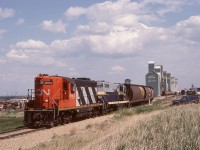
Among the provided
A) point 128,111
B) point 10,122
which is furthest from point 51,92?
point 128,111

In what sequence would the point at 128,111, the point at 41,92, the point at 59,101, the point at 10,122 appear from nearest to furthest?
the point at 59,101, the point at 41,92, the point at 10,122, the point at 128,111

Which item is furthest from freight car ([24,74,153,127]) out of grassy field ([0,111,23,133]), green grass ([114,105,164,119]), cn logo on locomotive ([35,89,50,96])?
green grass ([114,105,164,119])

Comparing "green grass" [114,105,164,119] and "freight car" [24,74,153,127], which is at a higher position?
"freight car" [24,74,153,127]

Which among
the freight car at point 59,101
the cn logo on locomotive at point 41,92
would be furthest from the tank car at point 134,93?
the cn logo on locomotive at point 41,92

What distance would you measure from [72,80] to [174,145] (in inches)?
764

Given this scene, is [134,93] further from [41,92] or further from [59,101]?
[59,101]

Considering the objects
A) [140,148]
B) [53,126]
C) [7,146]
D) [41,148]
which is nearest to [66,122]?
[53,126]

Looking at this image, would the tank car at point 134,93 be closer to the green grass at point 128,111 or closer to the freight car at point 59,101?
the green grass at point 128,111

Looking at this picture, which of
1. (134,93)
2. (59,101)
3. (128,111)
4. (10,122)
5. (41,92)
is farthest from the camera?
(134,93)

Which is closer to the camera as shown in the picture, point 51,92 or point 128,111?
point 51,92

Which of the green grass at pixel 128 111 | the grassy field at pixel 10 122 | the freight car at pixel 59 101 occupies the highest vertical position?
the freight car at pixel 59 101

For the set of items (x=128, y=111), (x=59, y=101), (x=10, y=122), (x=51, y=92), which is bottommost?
(x=10, y=122)

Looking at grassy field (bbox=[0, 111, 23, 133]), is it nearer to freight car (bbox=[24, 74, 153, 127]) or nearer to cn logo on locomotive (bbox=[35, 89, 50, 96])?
freight car (bbox=[24, 74, 153, 127])

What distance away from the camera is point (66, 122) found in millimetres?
27703
